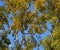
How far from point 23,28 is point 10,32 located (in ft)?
4.52

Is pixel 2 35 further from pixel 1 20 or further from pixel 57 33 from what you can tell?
pixel 57 33

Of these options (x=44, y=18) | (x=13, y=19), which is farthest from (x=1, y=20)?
(x=44, y=18)

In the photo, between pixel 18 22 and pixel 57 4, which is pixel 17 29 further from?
pixel 57 4

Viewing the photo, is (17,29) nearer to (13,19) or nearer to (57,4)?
(13,19)

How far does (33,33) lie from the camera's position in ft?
136

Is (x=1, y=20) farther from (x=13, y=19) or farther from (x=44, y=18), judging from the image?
(x=44, y=18)

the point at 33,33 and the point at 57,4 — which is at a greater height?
the point at 57,4

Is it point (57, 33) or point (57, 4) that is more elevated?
point (57, 4)

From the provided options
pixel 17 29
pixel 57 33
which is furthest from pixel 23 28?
pixel 57 33

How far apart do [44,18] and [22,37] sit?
3024 millimetres

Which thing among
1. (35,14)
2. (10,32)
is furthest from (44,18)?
(10,32)

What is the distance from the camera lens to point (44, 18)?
41.8m

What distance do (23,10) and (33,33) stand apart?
2.54m

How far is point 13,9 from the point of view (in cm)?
4150
